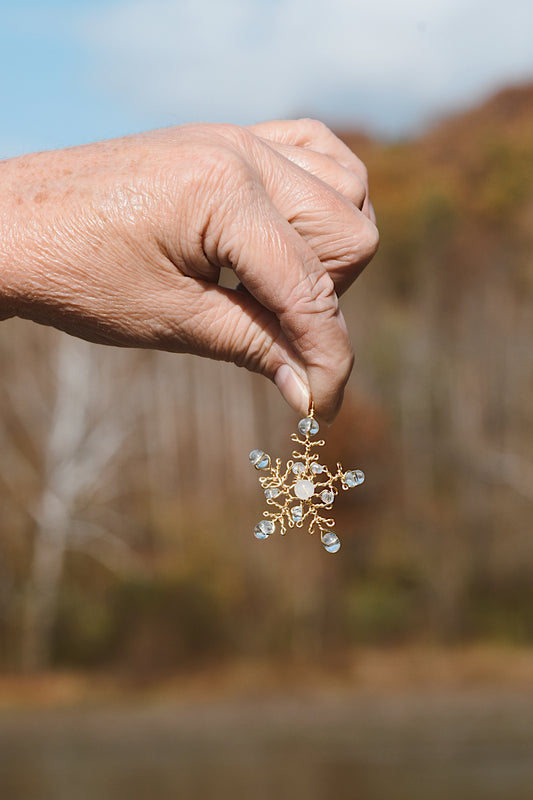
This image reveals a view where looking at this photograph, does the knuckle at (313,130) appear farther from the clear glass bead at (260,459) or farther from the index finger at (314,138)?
the clear glass bead at (260,459)

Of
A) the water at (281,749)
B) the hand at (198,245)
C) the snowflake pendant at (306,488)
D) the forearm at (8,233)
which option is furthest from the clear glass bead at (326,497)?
the water at (281,749)

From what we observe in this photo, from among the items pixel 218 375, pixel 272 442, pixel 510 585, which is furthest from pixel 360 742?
pixel 218 375

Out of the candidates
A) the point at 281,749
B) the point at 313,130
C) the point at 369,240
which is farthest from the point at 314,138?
the point at 281,749

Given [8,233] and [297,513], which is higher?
[8,233]

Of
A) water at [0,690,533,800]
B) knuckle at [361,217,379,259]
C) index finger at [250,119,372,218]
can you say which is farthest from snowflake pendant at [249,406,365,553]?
water at [0,690,533,800]

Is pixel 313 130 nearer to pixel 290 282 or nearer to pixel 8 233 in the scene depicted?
pixel 290 282

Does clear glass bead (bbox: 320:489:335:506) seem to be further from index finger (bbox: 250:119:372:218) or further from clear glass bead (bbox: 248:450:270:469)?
index finger (bbox: 250:119:372:218)
